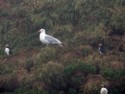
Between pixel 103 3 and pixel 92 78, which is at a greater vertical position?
pixel 103 3

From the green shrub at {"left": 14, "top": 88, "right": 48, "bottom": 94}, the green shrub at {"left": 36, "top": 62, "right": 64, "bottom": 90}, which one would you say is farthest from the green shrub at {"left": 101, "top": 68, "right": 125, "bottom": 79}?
the green shrub at {"left": 14, "top": 88, "right": 48, "bottom": 94}

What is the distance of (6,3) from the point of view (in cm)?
2430

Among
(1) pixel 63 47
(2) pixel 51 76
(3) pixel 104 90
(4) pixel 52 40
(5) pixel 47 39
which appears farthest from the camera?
(5) pixel 47 39

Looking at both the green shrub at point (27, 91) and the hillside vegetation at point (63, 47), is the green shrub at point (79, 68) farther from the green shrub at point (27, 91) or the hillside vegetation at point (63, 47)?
the green shrub at point (27, 91)

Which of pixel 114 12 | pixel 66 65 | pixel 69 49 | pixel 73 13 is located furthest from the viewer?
pixel 73 13

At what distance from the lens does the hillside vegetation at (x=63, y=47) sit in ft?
56.8

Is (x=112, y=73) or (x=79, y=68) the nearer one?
(x=112, y=73)

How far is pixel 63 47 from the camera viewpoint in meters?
19.8

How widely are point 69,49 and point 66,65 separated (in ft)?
5.22

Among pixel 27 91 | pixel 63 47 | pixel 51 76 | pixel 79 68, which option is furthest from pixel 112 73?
pixel 63 47

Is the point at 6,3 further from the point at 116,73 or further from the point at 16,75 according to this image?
the point at 116,73

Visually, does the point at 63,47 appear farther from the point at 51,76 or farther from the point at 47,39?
the point at 51,76

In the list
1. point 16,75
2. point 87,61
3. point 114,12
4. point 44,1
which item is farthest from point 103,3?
point 16,75

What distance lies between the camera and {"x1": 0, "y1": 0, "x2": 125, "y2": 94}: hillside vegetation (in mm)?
17312
